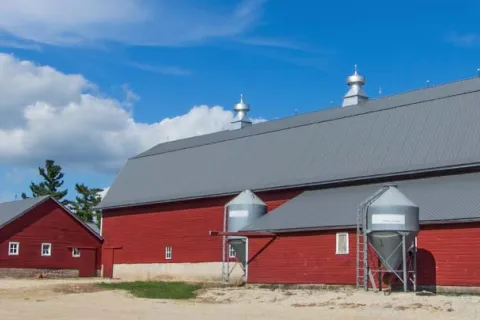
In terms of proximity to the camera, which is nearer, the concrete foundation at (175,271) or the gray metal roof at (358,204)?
the gray metal roof at (358,204)

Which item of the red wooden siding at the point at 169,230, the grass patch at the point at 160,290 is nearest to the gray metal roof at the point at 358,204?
the red wooden siding at the point at 169,230

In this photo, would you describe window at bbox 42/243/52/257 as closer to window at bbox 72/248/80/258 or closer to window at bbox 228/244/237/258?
window at bbox 72/248/80/258

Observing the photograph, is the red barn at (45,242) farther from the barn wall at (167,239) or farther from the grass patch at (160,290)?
the grass patch at (160,290)

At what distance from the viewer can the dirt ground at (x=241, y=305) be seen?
68.3 ft

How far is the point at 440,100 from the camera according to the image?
112 ft

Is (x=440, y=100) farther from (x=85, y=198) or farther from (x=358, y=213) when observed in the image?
(x=85, y=198)

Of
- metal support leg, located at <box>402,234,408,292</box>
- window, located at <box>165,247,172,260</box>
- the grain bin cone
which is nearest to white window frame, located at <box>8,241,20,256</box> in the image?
window, located at <box>165,247,172,260</box>

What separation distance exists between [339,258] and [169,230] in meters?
15.2

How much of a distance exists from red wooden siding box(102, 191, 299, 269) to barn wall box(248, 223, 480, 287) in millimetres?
4752

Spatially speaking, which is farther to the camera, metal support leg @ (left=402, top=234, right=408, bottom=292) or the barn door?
the barn door

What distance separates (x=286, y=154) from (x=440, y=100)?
871 cm

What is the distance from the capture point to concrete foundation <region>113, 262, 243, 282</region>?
128 feet

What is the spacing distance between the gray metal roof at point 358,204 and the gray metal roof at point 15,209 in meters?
16.2

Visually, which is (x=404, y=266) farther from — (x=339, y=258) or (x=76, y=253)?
(x=76, y=253)
